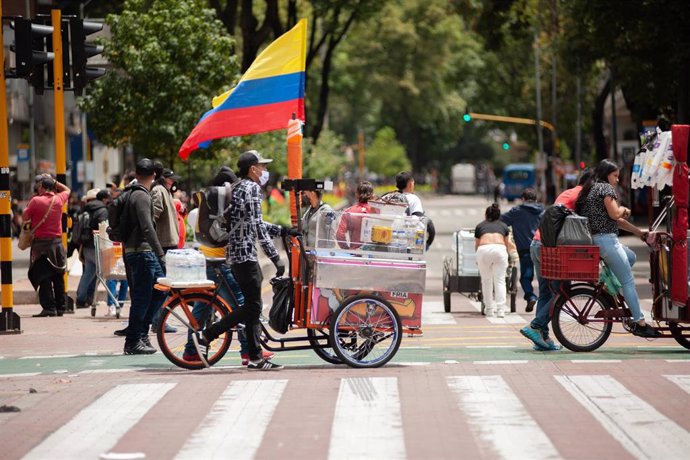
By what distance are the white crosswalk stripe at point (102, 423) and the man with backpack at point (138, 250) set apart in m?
2.31

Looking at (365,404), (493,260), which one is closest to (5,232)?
(493,260)

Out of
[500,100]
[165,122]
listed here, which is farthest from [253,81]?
[500,100]

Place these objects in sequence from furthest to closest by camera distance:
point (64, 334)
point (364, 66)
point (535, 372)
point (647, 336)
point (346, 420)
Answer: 1. point (364, 66)
2. point (64, 334)
3. point (647, 336)
4. point (535, 372)
5. point (346, 420)

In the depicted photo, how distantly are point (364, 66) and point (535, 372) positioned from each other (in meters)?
69.2

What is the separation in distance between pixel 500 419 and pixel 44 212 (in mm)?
10390

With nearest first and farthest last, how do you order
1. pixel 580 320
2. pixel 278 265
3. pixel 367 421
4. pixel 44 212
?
pixel 367 421, pixel 278 265, pixel 580 320, pixel 44 212

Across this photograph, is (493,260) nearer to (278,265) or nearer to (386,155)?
(278,265)

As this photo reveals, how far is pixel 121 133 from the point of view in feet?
99.0

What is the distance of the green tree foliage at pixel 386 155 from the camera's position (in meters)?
103

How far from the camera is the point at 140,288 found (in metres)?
→ 13.4

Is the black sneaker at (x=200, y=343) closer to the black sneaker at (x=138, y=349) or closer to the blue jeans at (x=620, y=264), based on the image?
the black sneaker at (x=138, y=349)

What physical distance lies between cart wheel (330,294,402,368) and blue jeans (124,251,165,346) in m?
2.37

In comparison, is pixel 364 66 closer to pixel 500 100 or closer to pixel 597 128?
pixel 500 100

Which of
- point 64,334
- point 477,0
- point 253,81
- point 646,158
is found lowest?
point 64,334
